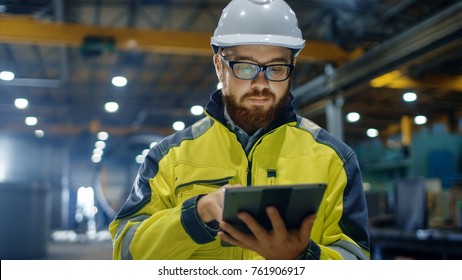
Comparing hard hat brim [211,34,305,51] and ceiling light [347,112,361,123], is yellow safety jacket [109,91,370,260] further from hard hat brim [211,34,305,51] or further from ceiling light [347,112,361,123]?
ceiling light [347,112,361,123]

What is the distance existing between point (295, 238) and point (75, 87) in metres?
6.52

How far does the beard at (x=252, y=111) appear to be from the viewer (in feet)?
3.93

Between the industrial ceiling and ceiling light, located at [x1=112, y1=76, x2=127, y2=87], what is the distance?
0.09 metres

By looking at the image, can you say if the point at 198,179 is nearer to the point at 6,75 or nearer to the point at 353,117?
the point at 6,75

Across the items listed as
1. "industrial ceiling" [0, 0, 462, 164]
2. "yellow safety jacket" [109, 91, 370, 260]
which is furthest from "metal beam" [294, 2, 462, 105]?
"yellow safety jacket" [109, 91, 370, 260]

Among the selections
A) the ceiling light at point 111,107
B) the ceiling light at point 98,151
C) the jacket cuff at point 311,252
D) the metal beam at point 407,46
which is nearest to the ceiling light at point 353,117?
the metal beam at point 407,46

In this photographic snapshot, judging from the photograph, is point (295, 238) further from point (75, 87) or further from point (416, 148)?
point (75, 87)

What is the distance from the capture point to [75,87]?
7043 mm

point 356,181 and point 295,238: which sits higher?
point 356,181

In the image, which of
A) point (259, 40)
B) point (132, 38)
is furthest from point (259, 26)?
point (132, 38)

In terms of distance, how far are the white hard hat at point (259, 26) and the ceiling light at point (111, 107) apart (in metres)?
6.41
